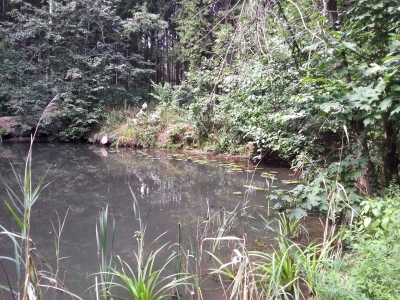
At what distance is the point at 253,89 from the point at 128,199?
8.31 feet

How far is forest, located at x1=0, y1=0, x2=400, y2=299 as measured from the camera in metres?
1.97

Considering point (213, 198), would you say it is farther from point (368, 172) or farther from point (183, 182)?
point (368, 172)

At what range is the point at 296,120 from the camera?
3221 millimetres

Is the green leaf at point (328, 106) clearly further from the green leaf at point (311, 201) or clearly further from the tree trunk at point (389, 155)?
the tree trunk at point (389, 155)

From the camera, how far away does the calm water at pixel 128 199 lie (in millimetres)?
3058

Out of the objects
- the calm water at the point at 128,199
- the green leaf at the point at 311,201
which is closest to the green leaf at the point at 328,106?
the green leaf at the point at 311,201

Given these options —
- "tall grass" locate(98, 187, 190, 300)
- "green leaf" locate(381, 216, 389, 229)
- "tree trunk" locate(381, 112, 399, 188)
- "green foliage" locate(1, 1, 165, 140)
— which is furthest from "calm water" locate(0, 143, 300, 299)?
"green foliage" locate(1, 1, 165, 140)

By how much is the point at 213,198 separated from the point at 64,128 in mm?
10019

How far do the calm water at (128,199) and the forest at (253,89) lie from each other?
73 cm

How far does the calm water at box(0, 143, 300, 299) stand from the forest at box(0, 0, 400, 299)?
734 mm

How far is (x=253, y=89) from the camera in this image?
3.80 metres

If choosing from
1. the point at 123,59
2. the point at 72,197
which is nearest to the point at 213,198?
the point at 72,197

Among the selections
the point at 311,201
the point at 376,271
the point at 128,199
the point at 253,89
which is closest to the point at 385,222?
the point at 376,271

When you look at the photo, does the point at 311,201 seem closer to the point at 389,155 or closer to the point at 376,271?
the point at 376,271
